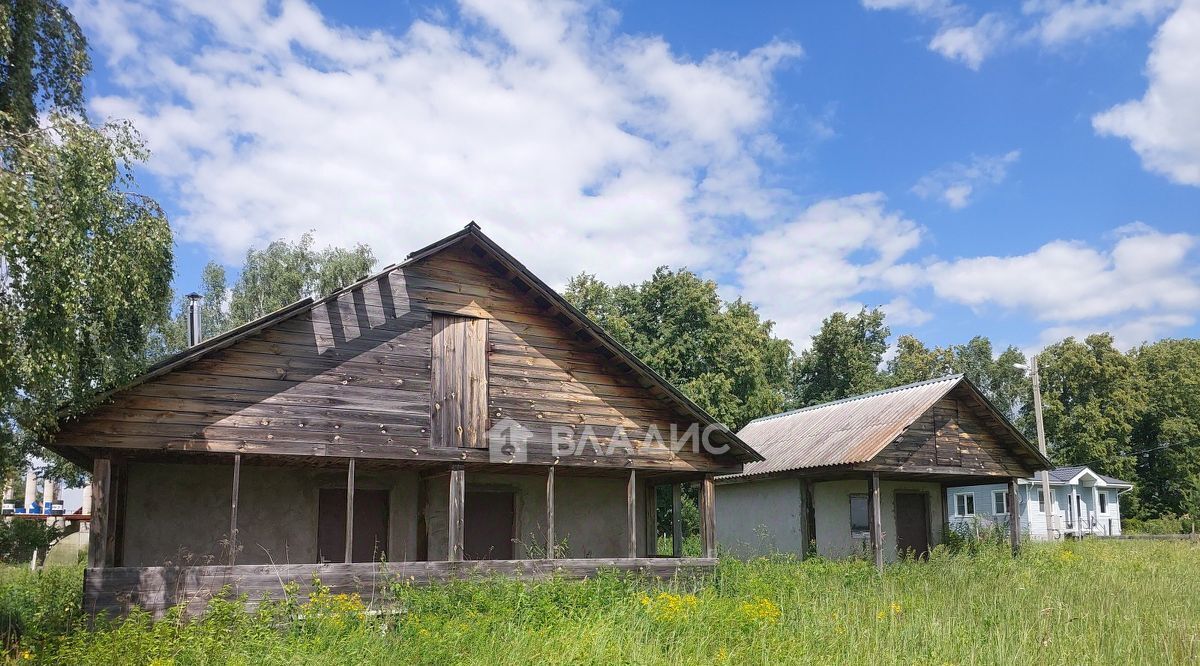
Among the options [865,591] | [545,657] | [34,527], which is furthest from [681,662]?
[34,527]

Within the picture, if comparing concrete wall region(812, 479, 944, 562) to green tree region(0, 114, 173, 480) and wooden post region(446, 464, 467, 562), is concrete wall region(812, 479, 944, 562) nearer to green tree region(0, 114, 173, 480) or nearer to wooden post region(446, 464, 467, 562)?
wooden post region(446, 464, 467, 562)

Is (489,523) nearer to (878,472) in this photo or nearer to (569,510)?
(569,510)

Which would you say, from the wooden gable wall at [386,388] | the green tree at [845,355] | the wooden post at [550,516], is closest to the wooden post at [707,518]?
the wooden gable wall at [386,388]

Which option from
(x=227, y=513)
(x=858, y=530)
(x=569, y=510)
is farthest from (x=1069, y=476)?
(x=227, y=513)

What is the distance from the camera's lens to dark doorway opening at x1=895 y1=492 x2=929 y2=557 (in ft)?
80.0

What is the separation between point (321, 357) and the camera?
46.9 feet

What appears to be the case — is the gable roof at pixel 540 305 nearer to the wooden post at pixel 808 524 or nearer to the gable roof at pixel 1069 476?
the wooden post at pixel 808 524

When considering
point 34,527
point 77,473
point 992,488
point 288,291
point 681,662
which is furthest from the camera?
point 992,488

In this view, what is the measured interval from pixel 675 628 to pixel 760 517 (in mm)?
14842

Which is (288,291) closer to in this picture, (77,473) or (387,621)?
(77,473)

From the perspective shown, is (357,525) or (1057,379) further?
(1057,379)

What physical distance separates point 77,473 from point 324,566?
100ft

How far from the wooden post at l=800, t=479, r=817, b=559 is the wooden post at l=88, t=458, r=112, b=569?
1638 cm

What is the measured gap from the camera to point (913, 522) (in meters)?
24.7
